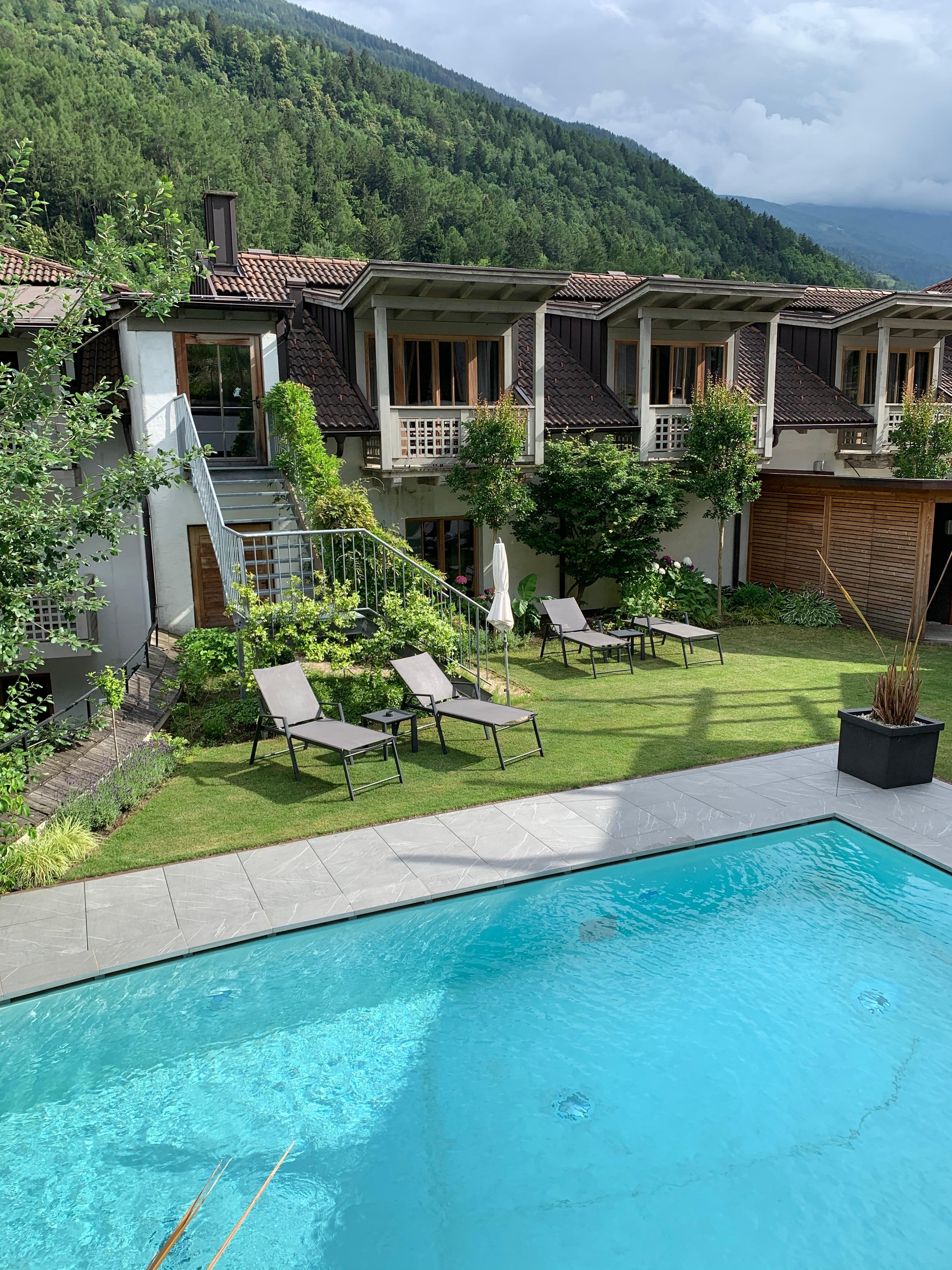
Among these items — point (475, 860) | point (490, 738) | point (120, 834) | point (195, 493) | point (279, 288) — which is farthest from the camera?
point (279, 288)

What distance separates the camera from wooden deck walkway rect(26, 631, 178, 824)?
29.6ft

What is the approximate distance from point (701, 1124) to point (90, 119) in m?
64.6

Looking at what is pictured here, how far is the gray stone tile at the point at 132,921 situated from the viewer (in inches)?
258

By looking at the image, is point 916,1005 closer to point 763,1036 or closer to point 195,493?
point 763,1036

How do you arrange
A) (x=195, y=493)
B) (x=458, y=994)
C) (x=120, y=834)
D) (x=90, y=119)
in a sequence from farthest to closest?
(x=90, y=119) < (x=195, y=493) < (x=120, y=834) < (x=458, y=994)

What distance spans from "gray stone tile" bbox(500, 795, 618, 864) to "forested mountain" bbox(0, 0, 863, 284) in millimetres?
42080

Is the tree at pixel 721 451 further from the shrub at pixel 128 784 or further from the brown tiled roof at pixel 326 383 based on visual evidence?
the shrub at pixel 128 784

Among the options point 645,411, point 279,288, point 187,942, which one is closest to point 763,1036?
→ point 187,942

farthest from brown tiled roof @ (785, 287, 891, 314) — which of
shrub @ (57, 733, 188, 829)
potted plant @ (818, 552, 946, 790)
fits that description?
shrub @ (57, 733, 188, 829)

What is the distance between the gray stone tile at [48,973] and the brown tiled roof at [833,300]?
2009 cm

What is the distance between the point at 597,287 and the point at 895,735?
15.5m

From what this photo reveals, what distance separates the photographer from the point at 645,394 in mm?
18422

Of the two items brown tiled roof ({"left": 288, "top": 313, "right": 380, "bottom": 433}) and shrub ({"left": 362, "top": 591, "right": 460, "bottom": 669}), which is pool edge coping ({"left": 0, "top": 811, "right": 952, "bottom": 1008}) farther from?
brown tiled roof ({"left": 288, "top": 313, "right": 380, "bottom": 433})

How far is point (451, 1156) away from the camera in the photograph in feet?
16.6
